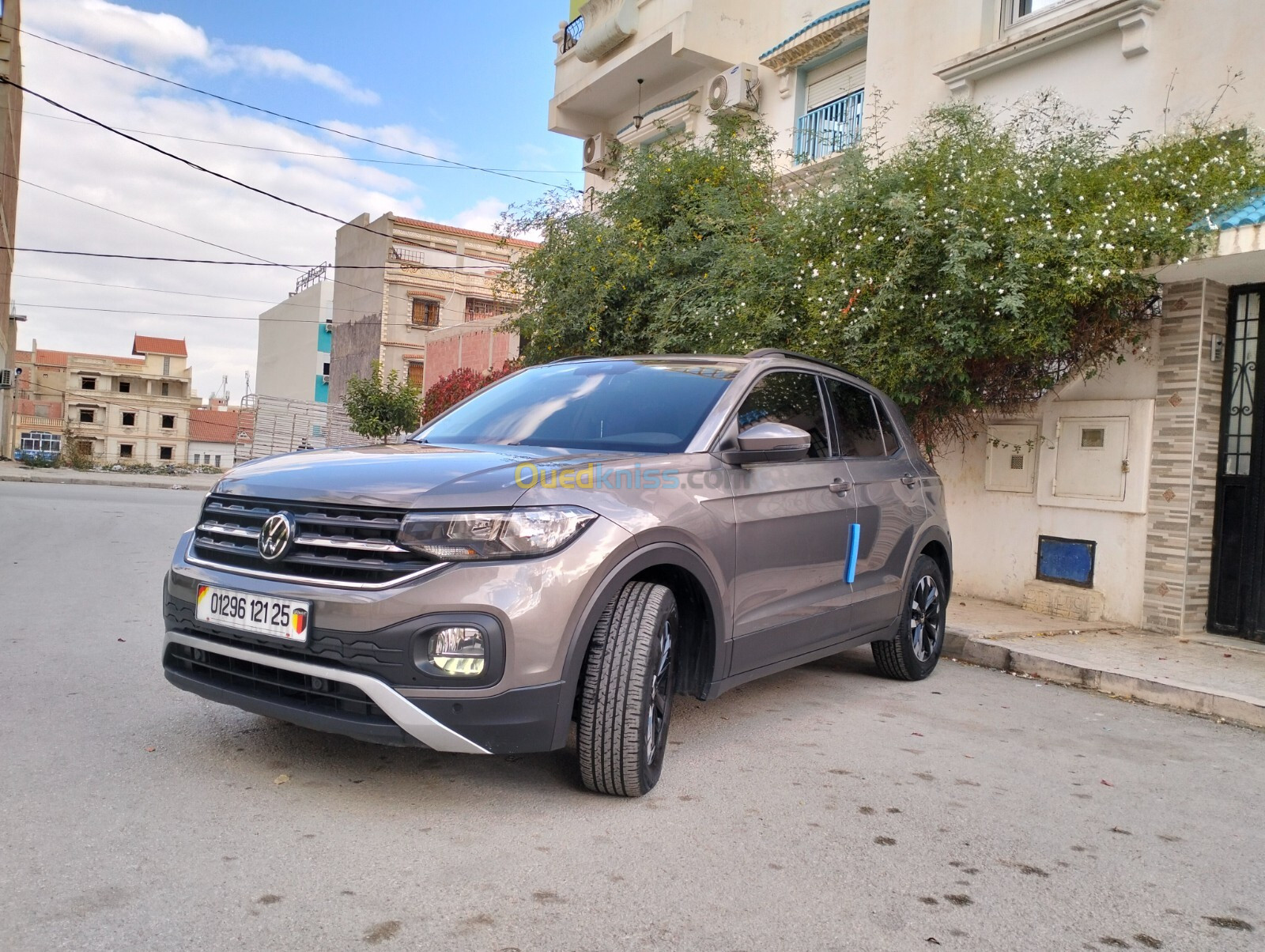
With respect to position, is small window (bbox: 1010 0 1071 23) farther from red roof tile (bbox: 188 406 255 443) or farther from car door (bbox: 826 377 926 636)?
red roof tile (bbox: 188 406 255 443)

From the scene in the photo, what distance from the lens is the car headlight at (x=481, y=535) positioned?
10.4 ft

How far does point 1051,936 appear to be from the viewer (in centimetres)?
277

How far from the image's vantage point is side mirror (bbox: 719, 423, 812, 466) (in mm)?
4023

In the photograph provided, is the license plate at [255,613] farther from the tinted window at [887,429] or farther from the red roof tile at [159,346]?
the red roof tile at [159,346]

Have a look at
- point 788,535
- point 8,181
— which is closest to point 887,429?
point 788,535

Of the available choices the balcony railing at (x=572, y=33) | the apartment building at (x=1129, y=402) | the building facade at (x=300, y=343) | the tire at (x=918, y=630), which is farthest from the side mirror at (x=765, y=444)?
the building facade at (x=300, y=343)

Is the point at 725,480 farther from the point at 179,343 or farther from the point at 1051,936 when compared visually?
the point at 179,343

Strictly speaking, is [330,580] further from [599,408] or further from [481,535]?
[599,408]

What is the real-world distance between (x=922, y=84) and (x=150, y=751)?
11083mm

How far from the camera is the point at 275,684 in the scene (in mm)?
3303

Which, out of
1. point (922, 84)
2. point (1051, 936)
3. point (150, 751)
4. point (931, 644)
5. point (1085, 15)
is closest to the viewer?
point (1051, 936)

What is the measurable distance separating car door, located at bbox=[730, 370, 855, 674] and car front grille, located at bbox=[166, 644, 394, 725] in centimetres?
156

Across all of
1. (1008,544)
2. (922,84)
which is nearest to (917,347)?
(1008,544)

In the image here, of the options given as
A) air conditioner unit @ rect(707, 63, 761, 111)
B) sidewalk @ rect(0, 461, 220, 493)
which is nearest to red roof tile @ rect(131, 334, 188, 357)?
sidewalk @ rect(0, 461, 220, 493)
